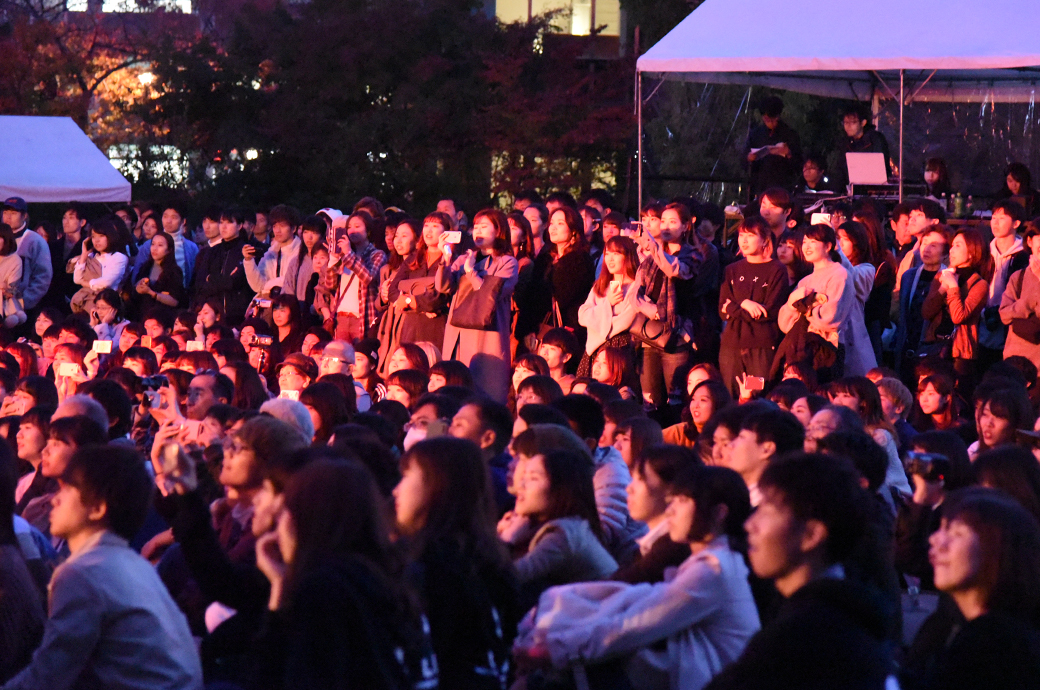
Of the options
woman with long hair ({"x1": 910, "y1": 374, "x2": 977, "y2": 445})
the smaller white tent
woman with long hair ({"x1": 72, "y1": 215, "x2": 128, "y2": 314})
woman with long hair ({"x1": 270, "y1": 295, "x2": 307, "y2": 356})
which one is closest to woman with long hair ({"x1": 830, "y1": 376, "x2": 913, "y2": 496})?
woman with long hair ({"x1": 910, "y1": 374, "x2": 977, "y2": 445})

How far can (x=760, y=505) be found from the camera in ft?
10.6

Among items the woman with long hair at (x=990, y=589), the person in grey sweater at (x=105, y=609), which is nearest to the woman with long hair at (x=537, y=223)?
the person in grey sweater at (x=105, y=609)

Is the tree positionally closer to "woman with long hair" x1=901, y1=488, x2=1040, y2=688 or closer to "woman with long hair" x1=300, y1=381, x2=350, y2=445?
"woman with long hair" x1=300, y1=381, x2=350, y2=445

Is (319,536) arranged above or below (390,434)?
above

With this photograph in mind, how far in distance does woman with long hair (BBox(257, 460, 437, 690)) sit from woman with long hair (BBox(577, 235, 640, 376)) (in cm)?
500

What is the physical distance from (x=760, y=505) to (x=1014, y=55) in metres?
7.70

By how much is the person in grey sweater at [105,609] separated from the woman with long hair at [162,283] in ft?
25.0

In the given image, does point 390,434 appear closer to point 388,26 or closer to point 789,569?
point 789,569

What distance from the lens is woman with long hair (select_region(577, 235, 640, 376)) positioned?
26.9 feet

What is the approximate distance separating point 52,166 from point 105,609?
11612 millimetres

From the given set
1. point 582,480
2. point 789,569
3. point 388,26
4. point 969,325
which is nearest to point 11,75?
point 388,26

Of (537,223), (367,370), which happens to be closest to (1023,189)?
(537,223)

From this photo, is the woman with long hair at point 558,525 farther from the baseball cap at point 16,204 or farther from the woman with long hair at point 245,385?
the baseball cap at point 16,204

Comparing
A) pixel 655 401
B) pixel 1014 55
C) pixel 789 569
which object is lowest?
pixel 655 401
